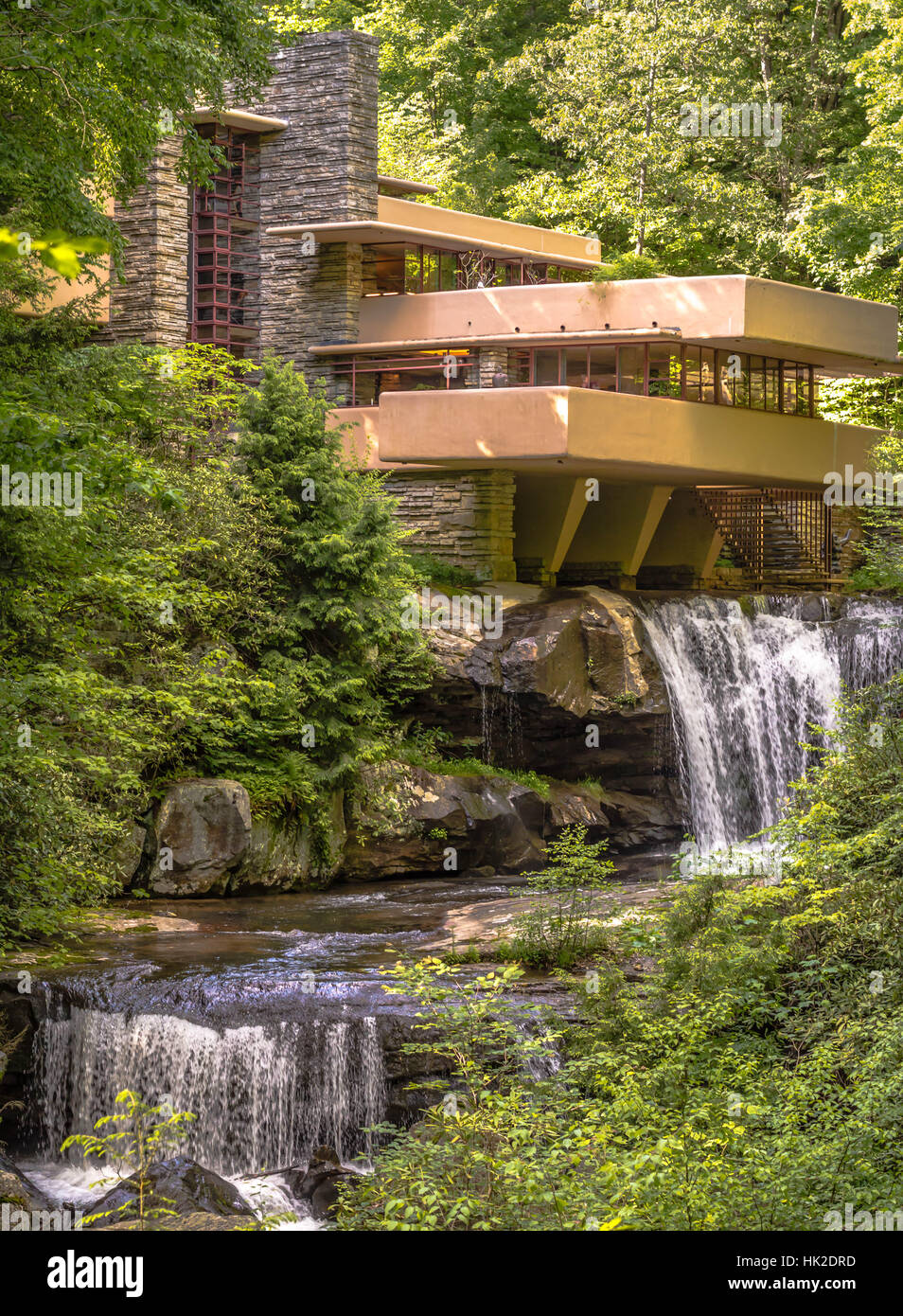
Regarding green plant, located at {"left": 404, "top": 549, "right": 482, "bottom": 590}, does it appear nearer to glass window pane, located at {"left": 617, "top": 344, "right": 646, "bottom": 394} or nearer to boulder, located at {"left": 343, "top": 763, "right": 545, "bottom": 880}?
boulder, located at {"left": 343, "top": 763, "right": 545, "bottom": 880}

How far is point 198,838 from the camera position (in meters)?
18.3

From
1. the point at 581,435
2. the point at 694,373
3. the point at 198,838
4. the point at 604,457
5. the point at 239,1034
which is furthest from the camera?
the point at 694,373

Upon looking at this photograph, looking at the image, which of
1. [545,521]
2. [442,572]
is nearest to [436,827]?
[442,572]

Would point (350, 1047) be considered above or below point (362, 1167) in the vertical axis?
above

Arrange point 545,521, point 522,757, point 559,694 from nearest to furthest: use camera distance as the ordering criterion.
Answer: point 559,694
point 522,757
point 545,521

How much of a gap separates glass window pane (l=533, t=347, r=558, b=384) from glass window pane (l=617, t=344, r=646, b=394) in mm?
1434

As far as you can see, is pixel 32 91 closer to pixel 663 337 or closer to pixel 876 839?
pixel 876 839

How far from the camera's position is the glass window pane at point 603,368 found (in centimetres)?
2927

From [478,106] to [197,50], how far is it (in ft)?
94.8

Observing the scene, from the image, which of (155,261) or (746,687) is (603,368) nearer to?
(155,261)

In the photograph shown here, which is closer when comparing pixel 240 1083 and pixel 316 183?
pixel 240 1083

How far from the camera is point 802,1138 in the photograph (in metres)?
8.63

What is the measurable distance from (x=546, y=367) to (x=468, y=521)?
5847 millimetres

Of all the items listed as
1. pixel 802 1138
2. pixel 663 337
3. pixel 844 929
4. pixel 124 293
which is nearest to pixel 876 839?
pixel 844 929
